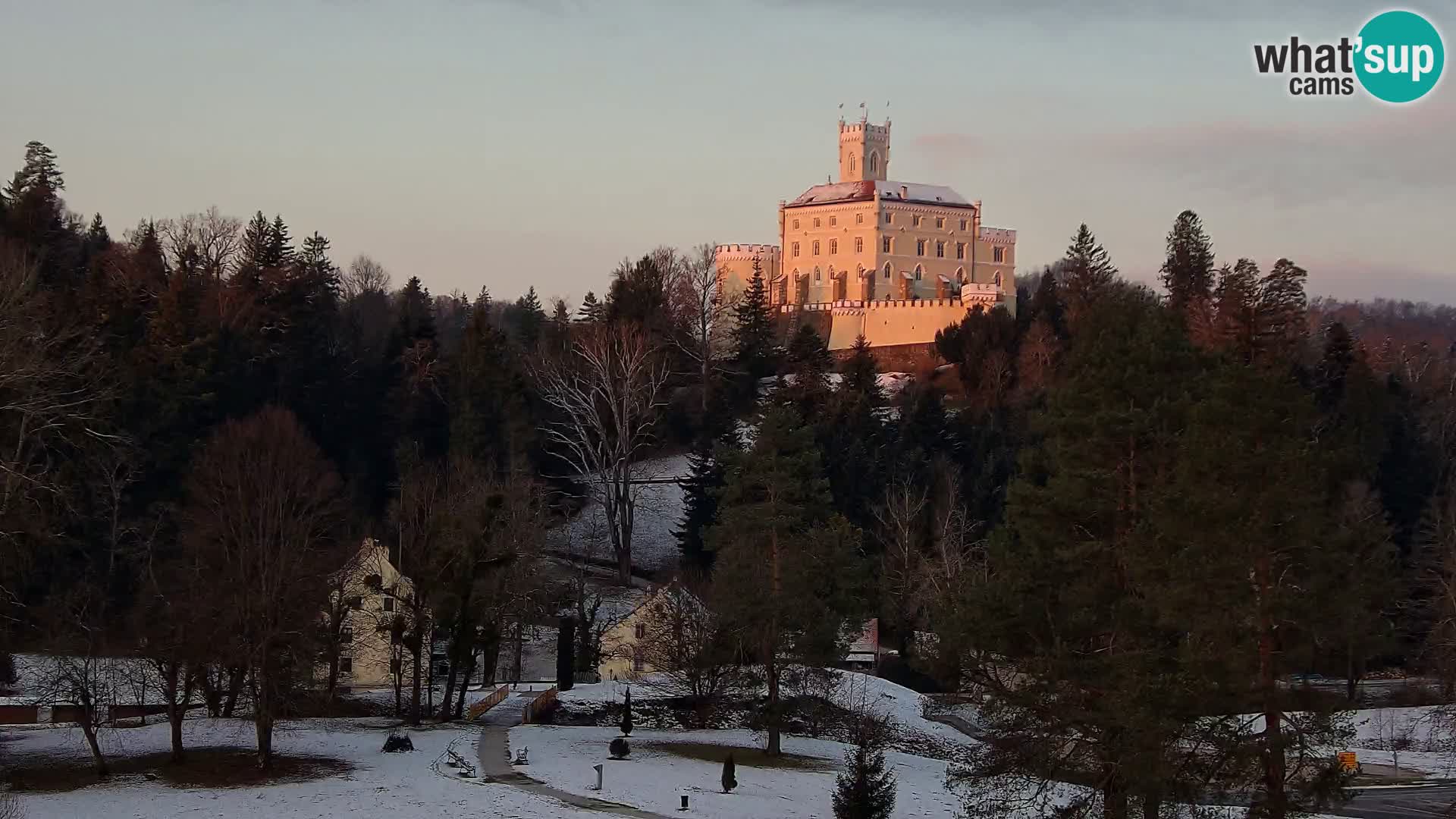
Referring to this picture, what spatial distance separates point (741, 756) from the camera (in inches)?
1563

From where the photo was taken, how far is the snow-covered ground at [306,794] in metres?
29.8

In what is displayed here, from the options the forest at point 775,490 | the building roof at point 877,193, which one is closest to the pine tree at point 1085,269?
the forest at point 775,490

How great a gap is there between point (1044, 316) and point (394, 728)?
55130mm

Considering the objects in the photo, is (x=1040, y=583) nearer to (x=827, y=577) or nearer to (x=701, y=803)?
(x=701, y=803)

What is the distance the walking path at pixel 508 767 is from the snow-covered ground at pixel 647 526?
22109 mm

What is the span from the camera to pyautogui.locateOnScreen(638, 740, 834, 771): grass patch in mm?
38625

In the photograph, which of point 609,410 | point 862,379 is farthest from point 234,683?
point 862,379

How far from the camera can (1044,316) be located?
88.0 m

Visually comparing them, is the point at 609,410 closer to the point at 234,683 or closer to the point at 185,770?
the point at 234,683

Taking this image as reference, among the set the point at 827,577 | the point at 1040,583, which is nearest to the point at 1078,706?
the point at 1040,583

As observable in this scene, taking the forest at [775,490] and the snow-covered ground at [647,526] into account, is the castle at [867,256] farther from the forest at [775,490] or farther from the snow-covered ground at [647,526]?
the snow-covered ground at [647,526]

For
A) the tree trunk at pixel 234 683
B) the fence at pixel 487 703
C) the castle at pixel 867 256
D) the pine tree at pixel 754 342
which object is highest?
the castle at pixel 867 256

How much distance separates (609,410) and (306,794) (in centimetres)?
4293

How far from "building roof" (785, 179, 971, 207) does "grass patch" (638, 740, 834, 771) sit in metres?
77.1
